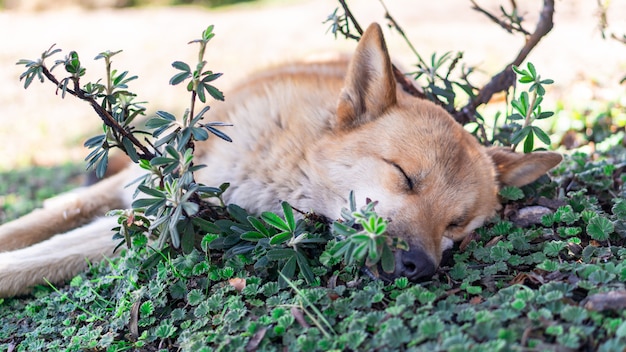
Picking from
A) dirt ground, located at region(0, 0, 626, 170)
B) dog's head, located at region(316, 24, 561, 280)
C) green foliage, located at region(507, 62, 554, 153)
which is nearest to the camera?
dog's head, located at region(316, 24, 561, 280)

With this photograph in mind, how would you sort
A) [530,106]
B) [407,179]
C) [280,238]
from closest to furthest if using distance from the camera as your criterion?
[280,238] → [407,179] → [530,106]

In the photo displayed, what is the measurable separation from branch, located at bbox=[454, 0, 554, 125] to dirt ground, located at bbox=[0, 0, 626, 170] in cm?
176

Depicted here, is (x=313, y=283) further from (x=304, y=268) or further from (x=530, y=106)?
(x=530, y=106)

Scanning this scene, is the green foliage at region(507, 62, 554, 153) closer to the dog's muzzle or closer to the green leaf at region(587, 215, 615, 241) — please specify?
the green leaf at region(587, 215, 615, 241)

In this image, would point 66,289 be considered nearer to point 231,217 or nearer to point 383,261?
point 231,217

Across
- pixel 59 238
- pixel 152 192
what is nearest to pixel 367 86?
pixel 152 192

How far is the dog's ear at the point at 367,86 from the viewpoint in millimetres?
3074

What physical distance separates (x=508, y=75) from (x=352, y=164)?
1508 millimetres

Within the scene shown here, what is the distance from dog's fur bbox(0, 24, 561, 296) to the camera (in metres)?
2.96

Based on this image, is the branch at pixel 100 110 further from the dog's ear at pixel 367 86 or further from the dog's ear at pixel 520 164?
the dog's ear at pixel 520 164

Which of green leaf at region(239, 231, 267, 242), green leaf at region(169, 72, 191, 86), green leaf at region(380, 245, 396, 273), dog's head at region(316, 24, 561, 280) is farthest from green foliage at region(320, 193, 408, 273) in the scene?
green leaf at region(169, 72, 191, 86)

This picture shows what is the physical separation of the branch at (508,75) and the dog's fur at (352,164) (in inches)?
17.4

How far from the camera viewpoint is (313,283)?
2600 mm

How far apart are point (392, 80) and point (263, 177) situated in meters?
0.92
